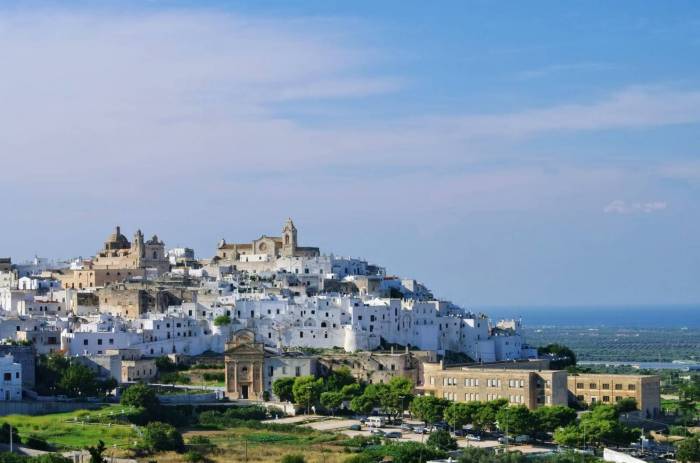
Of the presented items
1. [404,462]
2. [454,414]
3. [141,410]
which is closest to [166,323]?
[141,410]

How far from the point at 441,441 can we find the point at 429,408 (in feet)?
24.1

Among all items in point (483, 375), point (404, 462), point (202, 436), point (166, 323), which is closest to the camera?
point (404, 462)

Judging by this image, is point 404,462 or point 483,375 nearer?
point 404,462

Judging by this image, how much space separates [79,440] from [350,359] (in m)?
21.9

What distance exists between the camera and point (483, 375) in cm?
7831

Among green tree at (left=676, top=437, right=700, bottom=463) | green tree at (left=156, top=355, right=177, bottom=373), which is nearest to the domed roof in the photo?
green tree at (left=156, top=355, right=177, bottom=373)

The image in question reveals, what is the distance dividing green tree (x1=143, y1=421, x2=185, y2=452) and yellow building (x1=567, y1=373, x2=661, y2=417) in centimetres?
2689

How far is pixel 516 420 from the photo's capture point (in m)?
70.6

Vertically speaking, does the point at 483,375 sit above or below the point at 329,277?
below

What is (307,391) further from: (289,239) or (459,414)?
(289,239)

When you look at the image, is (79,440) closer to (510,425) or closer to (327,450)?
(327,450)

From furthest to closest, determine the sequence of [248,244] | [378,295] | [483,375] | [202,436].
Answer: [248,244]
[378,295]
[483,375]
[202,436]

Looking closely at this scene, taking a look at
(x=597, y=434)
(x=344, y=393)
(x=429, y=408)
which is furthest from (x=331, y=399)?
(x=597, y=434)

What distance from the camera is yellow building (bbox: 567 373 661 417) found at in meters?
81.2
